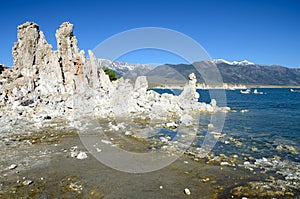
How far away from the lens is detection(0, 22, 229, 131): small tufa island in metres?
34.1

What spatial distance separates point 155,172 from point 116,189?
8.76 feet

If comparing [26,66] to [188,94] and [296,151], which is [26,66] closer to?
[188,94]

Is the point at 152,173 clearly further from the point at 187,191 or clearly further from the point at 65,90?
the point at 65,90

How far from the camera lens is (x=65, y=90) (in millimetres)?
41562

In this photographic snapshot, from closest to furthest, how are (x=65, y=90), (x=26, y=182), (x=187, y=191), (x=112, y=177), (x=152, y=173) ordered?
(x=187, y=191)
(x=26, y=182)
(x=112, y=177)
(x=152, y=173)
(x=65, y=90)

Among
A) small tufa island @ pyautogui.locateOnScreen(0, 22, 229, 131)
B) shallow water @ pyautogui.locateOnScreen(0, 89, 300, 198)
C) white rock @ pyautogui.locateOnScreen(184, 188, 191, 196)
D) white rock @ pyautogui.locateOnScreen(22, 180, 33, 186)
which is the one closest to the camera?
white rock @ pyautogui.locateOnScreen(184, 188, 191, 196)

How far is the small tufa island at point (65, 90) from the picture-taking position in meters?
34.1

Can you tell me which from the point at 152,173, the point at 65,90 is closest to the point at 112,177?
the point at 152,173

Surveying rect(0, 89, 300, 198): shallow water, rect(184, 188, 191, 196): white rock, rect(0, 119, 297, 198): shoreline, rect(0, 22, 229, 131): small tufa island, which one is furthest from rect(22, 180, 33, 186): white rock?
rect(0, 22, 229, 131): small tufa island

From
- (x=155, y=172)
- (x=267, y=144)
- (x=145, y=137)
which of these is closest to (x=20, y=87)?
(x=145, y=137)

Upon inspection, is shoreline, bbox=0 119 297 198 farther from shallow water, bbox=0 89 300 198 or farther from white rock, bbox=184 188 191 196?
white rock, bbox=184 188 191 196

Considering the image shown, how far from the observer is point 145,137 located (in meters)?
20.9

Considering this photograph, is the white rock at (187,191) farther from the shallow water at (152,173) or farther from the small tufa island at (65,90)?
the small tufa island at (65,90)

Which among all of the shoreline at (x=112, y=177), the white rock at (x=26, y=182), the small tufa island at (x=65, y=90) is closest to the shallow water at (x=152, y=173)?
the shoreline at (x=112, y=177)
